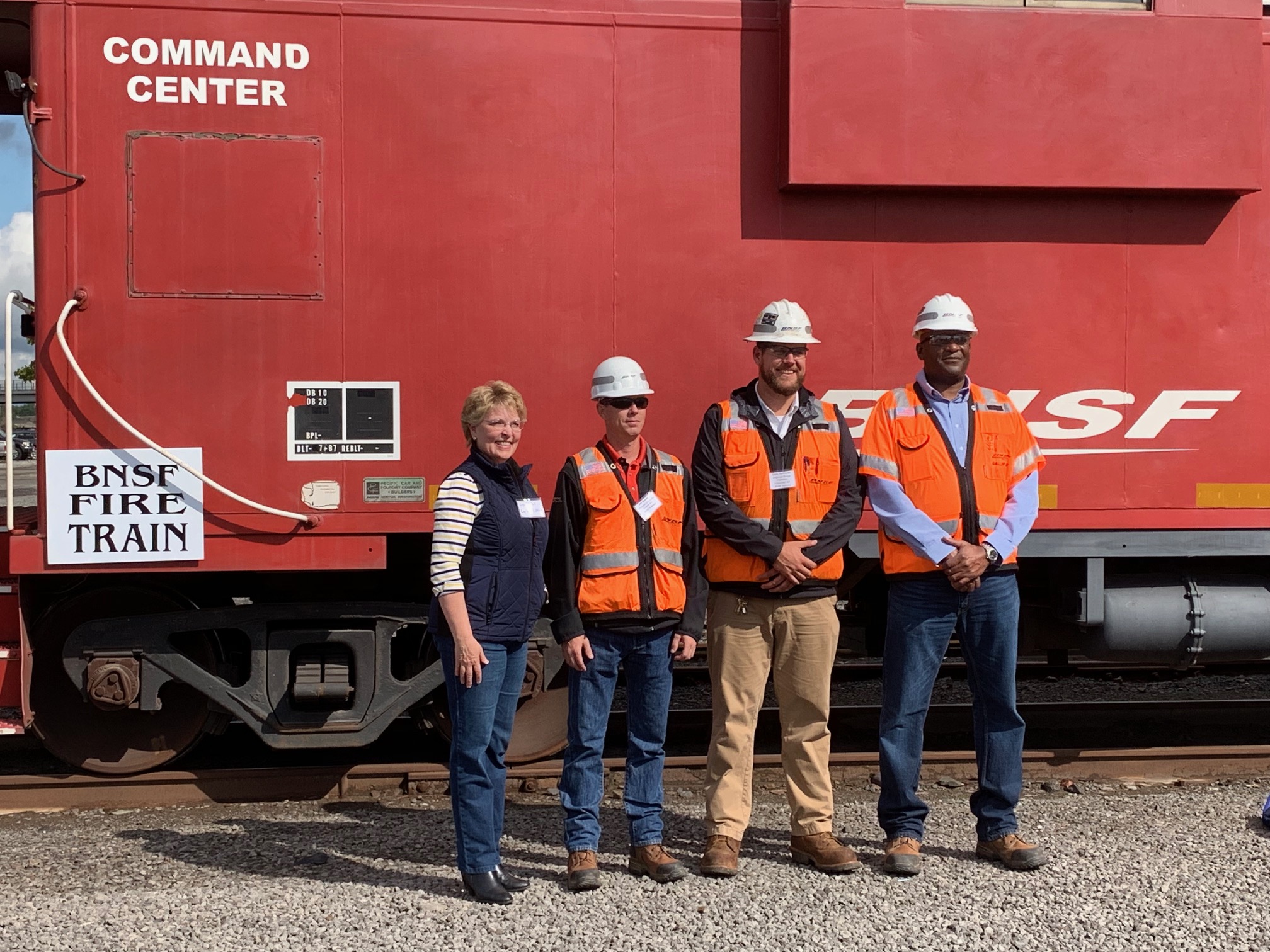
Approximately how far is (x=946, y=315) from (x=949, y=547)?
835 millimetres

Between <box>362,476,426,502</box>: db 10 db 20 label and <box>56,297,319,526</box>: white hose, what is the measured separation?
0.79 feet

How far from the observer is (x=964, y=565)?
412 cm

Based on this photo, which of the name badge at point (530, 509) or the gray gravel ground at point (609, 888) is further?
the name badge at point (530, 509)

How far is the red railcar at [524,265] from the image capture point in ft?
15.4

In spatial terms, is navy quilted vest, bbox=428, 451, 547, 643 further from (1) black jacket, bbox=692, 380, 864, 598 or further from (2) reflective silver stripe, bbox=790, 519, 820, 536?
Answer: (2) reflective silver stripe, bbox=790, 519, 820, 536

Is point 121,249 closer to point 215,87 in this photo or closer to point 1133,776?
point 215,87

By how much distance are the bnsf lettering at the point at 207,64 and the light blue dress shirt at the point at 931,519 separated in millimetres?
2824

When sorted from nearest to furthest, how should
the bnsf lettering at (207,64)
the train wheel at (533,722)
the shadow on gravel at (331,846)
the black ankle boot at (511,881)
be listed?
the black ankle boot at (511,881) → the shadow on gravel at (331,846) → the bnsf lettering at (207,64) → the train wheel at (533,722)

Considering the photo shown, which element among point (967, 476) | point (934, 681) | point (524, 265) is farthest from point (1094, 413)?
point (524, 265)

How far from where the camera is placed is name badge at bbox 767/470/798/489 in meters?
4.16

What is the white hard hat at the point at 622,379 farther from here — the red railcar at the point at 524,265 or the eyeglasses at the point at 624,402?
the red railcar at the point at 524,265

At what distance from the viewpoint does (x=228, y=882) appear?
4113mm

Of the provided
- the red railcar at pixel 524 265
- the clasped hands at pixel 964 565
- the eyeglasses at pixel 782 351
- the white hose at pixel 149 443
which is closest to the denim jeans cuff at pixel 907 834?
the clasped hands at pixel 964 565

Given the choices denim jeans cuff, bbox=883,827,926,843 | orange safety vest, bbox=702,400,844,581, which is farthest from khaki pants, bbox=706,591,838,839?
denim jeans cuff, bbox=883,827,926,843
